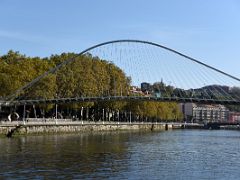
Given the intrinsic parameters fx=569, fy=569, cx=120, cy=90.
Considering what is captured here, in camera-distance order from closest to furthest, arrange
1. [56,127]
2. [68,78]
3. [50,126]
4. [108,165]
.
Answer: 1. [108,165]
2. [50,126]
3. [56,127]
4. [68,78]

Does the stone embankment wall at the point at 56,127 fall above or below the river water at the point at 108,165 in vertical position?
above

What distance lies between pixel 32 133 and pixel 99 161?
42.8 m

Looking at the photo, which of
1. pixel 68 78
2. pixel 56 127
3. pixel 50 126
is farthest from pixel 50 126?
pixel 68 78

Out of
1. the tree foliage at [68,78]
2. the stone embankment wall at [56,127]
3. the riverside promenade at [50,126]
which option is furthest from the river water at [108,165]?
the tree foliage at [68,78]

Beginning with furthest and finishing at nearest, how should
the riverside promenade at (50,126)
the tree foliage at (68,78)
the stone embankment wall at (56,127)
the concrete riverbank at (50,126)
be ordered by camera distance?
1. the tree foliage at (68,78)
2. the stone embankment wall at (56,127)
3. the concrete riverbank at (50,126)
4. the riverside promenade at (50,126)

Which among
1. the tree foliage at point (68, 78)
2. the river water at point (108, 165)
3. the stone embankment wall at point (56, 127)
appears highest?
the tree foliage at point (68, 78)

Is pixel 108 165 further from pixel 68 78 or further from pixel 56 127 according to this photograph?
pixel 68 78

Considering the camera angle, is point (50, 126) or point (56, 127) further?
point (56, 127)

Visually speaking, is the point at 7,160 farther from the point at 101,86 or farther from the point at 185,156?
the point at 101,86

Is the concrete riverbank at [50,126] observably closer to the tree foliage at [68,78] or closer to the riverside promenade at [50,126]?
the riverside promenade at [50,126]

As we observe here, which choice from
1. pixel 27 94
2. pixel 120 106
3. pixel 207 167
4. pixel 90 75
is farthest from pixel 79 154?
pixel 120 106

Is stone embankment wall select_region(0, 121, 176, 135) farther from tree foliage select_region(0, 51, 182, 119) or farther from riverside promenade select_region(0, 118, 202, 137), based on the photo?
tree foliage select_region(0, 51, 182, 119)

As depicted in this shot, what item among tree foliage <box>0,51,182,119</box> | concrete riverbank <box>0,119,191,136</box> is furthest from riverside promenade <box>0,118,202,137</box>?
tree foliage <box>0,51,182,119</box>

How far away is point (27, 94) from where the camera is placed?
3898 inches
